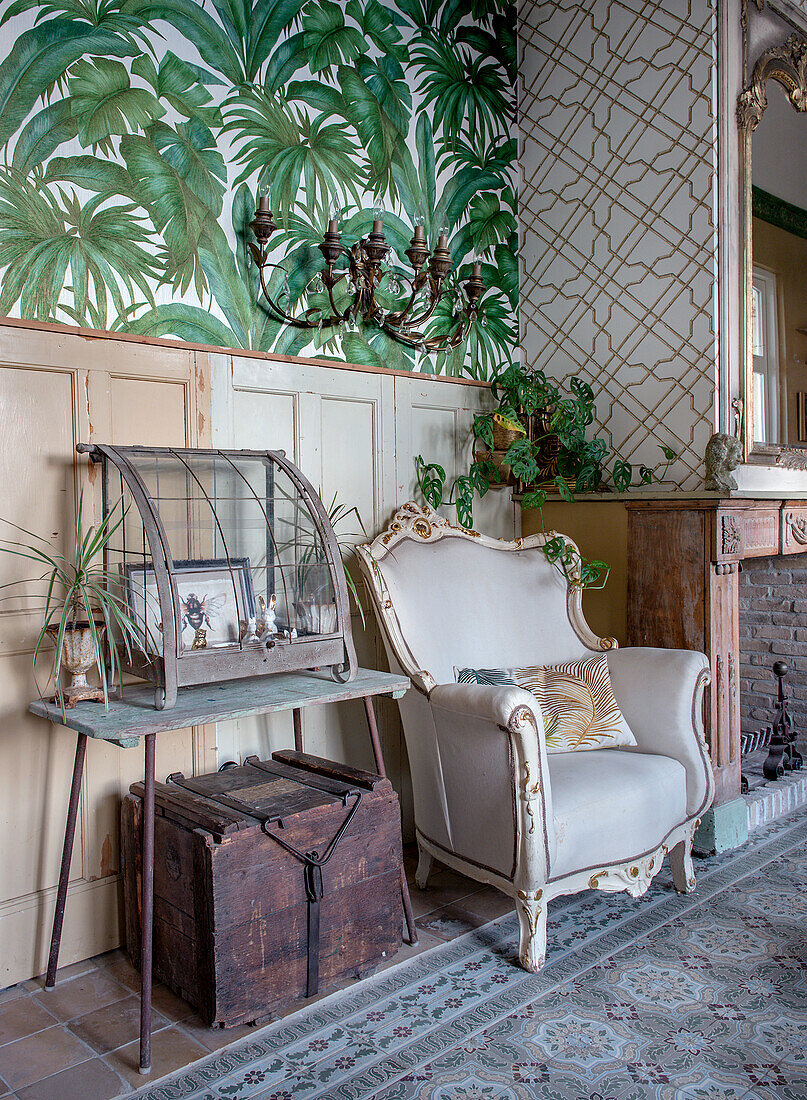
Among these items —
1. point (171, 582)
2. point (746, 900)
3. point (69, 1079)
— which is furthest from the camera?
point (746, 900)

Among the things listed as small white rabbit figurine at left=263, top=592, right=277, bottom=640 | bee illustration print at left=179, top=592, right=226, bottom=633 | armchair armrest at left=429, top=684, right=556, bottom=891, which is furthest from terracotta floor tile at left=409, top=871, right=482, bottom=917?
bee illustration print at left=179, top=592, right=226, bottom=633

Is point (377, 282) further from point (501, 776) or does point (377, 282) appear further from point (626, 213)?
point (501, 776)

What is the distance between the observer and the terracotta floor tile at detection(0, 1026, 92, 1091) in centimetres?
182

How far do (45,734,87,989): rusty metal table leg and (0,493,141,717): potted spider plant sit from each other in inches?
6.5

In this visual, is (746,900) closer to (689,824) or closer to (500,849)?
(689,824)

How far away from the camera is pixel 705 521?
2.90 metres

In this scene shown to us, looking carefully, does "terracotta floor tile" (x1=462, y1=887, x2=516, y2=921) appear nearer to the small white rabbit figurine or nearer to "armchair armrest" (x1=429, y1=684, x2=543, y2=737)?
"armchair armrest" (x1=429, y1=684, x2=543, y2=737)

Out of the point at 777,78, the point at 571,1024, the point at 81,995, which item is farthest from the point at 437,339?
the point at 81,995

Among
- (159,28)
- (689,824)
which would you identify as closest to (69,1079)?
(689,824)

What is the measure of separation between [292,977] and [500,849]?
618mm

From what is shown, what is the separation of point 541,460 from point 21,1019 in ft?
8.06

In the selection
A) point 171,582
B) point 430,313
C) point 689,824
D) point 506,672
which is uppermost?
point 430,313

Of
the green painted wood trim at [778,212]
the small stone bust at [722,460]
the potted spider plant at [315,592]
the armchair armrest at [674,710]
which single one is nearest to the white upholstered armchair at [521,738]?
the armchair armrest at [674,710]

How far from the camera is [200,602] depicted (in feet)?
7.06
